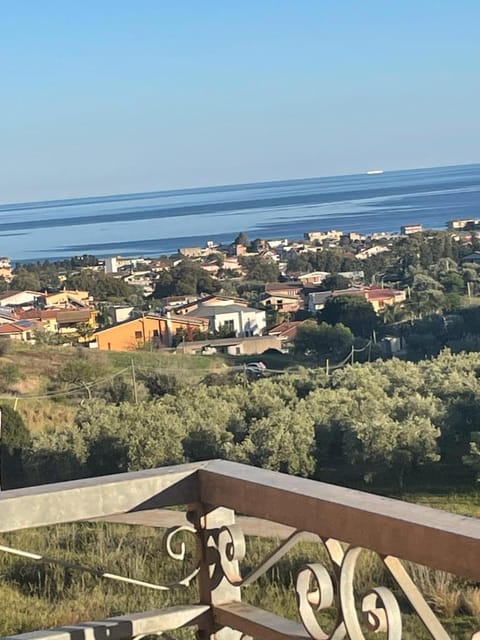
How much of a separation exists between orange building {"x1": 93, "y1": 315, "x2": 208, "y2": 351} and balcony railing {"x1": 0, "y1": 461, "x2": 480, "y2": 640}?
3309 cm

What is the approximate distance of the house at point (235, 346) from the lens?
33500mm

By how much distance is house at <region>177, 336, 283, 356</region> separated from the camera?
3350 cm

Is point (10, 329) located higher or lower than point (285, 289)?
higher

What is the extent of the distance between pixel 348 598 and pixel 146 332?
1394 inches

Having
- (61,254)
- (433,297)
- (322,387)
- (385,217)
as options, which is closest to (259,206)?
(385,217)

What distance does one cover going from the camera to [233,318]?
40.2 metres

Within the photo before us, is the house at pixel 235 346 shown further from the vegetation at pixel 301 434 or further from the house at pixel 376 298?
the vegetation at pixel 301 434

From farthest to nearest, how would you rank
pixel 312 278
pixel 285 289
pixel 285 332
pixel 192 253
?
pixel 192 253
pixel 312 278
pixel 285 289
pixel 285 332

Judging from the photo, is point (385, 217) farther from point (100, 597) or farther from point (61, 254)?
point (100, 597)

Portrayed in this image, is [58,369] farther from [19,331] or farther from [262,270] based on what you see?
[262,270]

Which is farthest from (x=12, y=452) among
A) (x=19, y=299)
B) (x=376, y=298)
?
(x=19, y=299)

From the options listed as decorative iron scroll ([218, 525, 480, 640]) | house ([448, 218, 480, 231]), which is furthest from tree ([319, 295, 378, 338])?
house ([448, 218, 480, 231])

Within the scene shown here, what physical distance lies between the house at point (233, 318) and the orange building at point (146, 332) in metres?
1.01

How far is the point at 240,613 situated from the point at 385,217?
380ft
